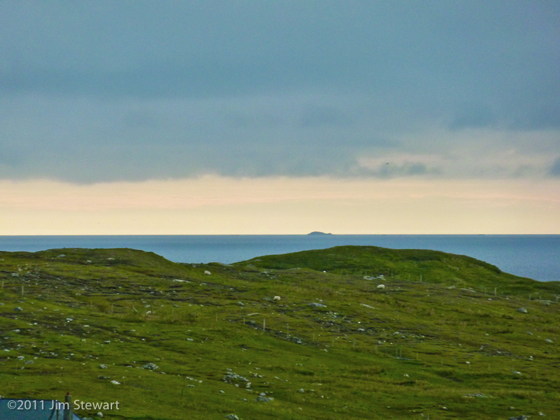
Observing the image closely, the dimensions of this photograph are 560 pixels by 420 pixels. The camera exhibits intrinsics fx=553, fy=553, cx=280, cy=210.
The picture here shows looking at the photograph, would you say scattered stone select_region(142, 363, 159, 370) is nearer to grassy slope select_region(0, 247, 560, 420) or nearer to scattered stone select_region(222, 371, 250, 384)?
grassy slope select_region(0, 247, 560, 420)

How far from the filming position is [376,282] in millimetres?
110250

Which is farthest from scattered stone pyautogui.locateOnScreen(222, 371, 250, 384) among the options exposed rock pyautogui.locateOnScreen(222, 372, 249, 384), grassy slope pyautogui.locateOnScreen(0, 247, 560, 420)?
grassy slope pyautogui.locateOnScreen(0, 247, 560, 420)

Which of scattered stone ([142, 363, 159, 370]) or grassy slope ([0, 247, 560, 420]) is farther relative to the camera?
scattered stone ([142, 363, 159, 370])

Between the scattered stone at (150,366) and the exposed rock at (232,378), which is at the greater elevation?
the scattered stone at (150,366)

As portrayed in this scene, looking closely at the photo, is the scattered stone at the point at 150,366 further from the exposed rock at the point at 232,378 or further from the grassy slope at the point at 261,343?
the exposed rock at the point at 232,378

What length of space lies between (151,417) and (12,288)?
4475 centimetres

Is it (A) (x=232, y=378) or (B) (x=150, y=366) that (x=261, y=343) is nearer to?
(A) (x=232, y=378)

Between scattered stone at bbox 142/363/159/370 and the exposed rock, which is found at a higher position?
scattered stone at bbox 142/363/159/370

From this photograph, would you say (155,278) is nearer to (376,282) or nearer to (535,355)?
(376,282)

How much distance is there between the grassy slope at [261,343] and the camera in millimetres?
31984

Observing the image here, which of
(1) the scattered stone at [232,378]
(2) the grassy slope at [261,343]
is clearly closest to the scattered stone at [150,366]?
(2) the grassy slope at [261,343]

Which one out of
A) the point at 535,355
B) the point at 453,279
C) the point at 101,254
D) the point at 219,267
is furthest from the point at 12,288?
the point at 453,279

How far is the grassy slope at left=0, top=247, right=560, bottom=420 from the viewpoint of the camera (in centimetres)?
3198

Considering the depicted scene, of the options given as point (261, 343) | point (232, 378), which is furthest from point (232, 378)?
point (261, 343)
